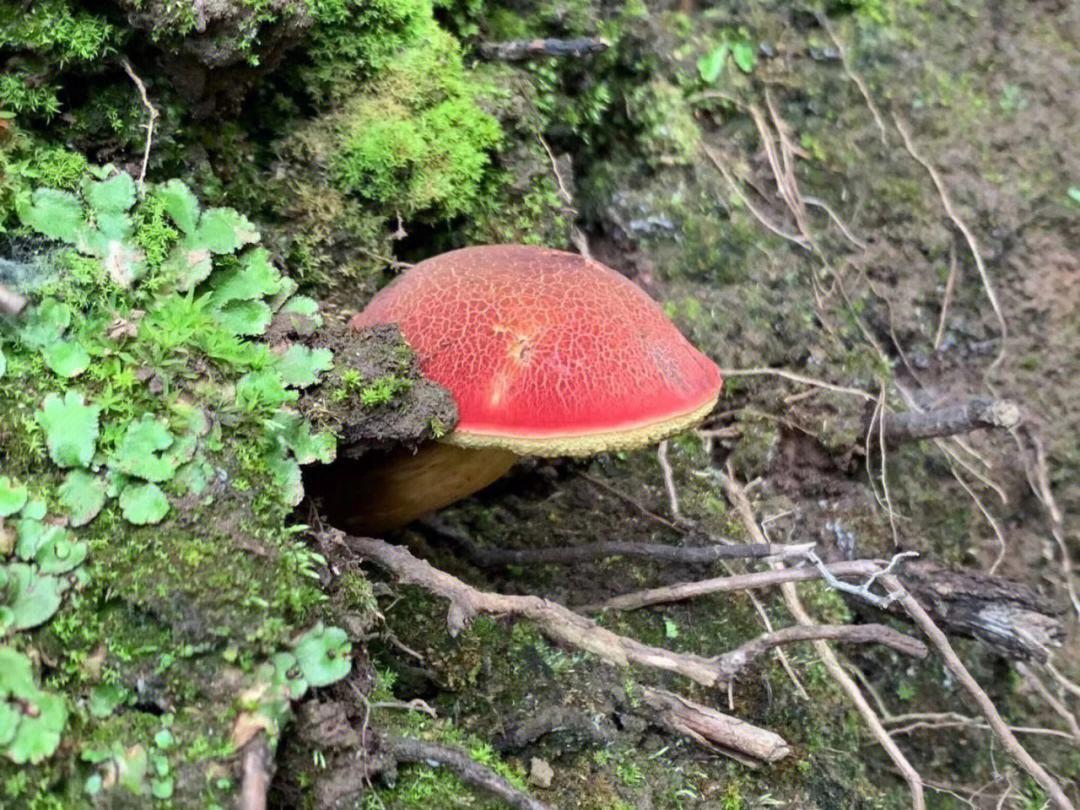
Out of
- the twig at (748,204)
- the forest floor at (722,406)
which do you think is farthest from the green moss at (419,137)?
the twig at (748,204)

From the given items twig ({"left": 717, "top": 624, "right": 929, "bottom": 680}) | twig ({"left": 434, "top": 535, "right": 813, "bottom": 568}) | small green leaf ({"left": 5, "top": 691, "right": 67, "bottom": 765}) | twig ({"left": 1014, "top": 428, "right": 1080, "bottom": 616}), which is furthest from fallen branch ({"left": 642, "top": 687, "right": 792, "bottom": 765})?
twig ({"left": 1014, "top": 428, "right": 1080, "bottom": 616})

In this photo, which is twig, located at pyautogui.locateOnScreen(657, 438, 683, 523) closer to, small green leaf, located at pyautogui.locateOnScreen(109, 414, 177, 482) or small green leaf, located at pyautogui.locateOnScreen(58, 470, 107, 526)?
small green leaf, located at pyautogui.locateOnScreen(109, 414, 177, 482)

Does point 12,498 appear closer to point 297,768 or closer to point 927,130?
point 297,768

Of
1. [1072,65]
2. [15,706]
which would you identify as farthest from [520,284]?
[1072,65]

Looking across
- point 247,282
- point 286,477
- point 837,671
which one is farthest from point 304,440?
point 837,671

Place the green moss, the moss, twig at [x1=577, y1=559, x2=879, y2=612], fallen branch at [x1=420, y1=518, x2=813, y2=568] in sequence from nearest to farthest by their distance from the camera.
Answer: the moss → twig at [x1=577, y1=559, x2=879, y2=612] → fallen branch at [x1=420, y1=518, x2=813, y2=568] → the green moss

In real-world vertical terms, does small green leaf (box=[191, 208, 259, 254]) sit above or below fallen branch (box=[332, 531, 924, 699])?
above

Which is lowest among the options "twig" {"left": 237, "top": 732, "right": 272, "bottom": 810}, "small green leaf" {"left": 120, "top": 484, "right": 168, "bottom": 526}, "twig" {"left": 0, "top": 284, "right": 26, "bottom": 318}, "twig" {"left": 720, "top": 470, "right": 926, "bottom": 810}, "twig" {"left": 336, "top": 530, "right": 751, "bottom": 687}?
"twig" {"left": 720, "top": 470, "right": 926, "bottom": 810}
